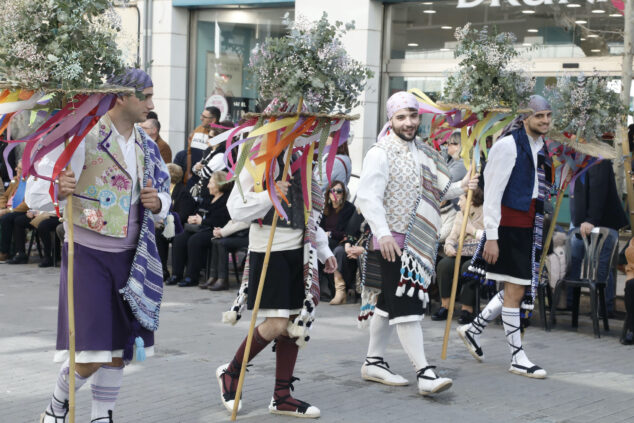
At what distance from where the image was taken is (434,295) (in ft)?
33.8

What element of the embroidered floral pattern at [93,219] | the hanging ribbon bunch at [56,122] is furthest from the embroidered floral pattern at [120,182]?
the hanging ribbon bunch at [56,122]

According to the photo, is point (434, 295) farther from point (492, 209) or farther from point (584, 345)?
point (492, 209)

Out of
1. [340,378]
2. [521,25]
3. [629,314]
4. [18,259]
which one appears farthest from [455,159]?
[18,259]

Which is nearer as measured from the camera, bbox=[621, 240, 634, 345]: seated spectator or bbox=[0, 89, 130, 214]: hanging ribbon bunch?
bbox=[0, 89, 130, 214]: hanging ribbon bunch

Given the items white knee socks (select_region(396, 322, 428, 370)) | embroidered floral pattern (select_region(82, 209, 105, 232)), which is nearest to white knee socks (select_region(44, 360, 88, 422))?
embroidered floral pattern (select_region(82, 209, 105, 232))

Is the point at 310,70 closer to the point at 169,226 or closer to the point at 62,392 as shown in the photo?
the point at 169,226

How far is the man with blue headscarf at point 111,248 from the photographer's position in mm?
4820

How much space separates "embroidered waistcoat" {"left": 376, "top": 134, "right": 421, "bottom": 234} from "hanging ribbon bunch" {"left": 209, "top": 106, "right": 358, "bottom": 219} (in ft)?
2.07

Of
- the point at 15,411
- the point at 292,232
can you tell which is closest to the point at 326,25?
the point at 292,232

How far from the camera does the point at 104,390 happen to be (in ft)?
16.5

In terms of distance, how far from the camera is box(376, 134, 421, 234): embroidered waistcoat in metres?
6.39

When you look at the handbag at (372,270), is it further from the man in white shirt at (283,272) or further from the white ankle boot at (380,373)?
the man in white shirt at (283,272)

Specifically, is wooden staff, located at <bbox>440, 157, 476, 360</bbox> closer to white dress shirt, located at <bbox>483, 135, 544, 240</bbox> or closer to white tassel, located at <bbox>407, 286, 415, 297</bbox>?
white dress shirt, located at <bbox>483, 135, 544, 240</bbox>

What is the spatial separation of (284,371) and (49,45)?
2.45 metres
